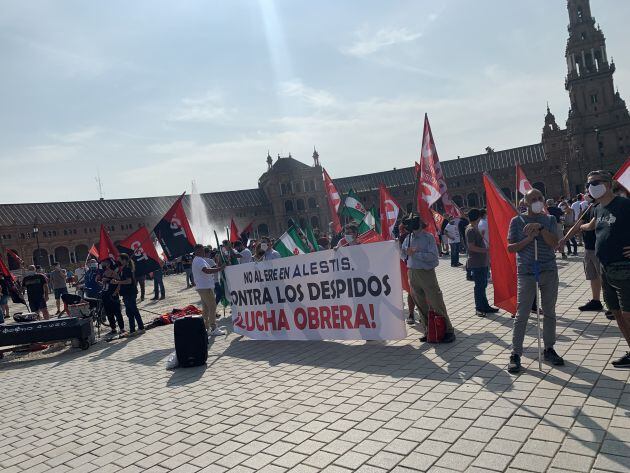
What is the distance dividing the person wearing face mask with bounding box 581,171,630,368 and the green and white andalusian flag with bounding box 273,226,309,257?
23.4 feet

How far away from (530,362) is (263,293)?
16.5 ft

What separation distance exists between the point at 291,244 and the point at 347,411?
6.80 meters

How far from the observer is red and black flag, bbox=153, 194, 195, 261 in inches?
441

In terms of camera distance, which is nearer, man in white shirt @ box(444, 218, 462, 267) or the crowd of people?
the crowd of people

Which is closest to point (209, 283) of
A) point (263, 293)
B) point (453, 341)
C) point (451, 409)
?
point (263, 293)

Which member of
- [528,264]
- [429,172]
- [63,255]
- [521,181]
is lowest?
[528,264]

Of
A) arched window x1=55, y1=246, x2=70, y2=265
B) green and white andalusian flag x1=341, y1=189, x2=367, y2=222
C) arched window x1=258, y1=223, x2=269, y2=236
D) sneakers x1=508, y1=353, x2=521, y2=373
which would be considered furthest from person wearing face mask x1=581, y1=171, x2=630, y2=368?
arched window x1=258, y1=223, x2=269, y2=236

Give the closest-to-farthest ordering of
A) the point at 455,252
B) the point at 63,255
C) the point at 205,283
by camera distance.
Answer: the point at 205,283 → the point at 455,252 → the point at 63,255

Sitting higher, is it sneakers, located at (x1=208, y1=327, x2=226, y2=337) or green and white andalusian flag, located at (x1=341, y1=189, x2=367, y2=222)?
green and white andalusian flag, located at (x1=341, y1=189, x2=367, y2=222)

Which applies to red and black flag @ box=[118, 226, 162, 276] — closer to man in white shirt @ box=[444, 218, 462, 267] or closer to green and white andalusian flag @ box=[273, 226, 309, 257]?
green and white andalusian flag @ box=[273, 226, 309, 257]

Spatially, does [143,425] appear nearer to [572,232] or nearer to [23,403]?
[23,403]

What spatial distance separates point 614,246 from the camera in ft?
16.0

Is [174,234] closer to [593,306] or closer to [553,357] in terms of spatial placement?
[553,357]

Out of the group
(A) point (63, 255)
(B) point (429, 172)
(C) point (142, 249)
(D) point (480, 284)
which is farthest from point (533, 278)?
(A) point (63, 255)
